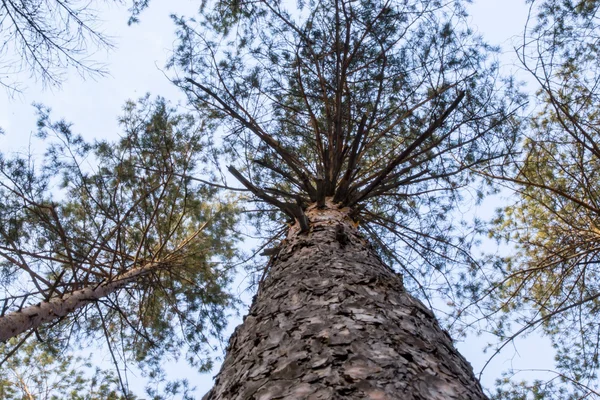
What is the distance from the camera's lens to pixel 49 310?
15.1 ft

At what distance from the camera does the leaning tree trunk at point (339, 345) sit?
1246mm

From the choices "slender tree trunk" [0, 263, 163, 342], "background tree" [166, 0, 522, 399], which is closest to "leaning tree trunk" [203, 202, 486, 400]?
"background tree" [166, 0, 522, 399]

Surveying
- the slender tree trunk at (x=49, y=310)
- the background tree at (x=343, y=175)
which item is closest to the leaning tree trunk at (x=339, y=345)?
the background tree at (x=343, y=175)

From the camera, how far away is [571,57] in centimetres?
582

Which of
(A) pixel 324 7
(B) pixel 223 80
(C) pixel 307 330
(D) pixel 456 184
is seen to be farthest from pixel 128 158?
(C) pixel 307 330

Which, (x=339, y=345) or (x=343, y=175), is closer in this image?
(x=339, y=345)

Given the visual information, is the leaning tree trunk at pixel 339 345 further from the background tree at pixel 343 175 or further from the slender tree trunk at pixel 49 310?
the slender tree trunk at pixel 49 310

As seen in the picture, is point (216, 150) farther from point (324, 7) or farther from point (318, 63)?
point (324, 7)

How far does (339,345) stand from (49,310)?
13.9ft

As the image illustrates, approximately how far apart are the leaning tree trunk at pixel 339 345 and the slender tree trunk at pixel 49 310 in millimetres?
2852

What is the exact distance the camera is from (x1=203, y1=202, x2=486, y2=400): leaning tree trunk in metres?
1.25

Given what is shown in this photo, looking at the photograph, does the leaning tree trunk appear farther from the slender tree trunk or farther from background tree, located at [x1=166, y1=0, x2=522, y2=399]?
the slender tree trunk

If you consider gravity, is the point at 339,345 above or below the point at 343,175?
below

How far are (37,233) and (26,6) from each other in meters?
3.42
